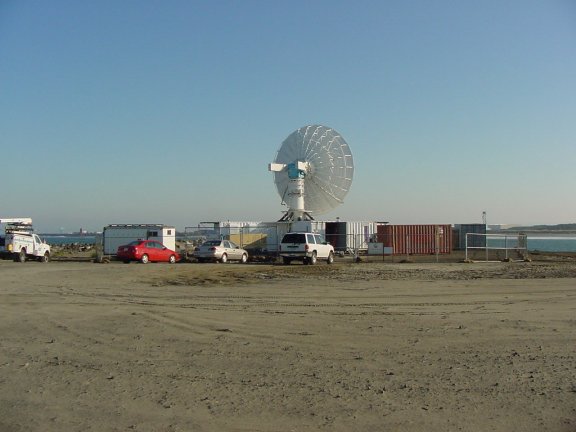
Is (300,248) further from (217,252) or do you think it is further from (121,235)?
(121,235)

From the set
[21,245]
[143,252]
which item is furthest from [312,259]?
[21,245]

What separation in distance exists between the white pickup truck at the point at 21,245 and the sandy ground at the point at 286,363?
816 inches

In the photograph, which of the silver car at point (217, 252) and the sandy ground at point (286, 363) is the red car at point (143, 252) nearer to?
the silver car at point (217, 252)

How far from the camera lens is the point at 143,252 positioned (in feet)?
113

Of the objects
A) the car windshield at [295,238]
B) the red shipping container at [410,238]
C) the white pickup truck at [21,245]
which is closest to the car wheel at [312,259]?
the car windshield at [295,238]

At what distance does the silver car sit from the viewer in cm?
3550

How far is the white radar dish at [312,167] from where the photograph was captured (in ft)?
167

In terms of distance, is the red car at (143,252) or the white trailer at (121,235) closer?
the red car at (143,252)

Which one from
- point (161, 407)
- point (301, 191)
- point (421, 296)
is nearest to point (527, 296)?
point (421, 296)

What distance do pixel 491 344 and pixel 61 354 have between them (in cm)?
647

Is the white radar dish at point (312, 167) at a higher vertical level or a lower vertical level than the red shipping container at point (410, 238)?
higher

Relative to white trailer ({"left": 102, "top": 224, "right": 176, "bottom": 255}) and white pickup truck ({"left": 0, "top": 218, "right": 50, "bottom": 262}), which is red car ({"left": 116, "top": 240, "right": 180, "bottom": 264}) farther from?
white pickup truck ({"left": 0, "top": 218, "right": 50, "bottom": 262})

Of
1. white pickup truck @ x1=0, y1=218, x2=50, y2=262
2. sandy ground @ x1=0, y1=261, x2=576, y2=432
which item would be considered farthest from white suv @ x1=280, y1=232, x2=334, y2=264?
sandy ground @ x1=0, y1=261, x2=576, y2=432

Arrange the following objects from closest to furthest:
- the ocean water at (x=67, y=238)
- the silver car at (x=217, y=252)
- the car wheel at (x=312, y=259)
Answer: the car wheel at (x=312, y=259), the silver car at (x=217, y=252), the ocean water at (x=67, y=238)
